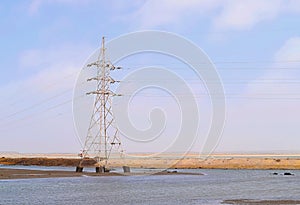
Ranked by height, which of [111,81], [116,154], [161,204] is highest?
[111,81]

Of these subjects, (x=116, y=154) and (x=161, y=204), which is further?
(x=116, y=154)

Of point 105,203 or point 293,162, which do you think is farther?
point 293,162

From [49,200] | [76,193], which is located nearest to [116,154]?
[76,193]

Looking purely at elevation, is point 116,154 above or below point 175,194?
above

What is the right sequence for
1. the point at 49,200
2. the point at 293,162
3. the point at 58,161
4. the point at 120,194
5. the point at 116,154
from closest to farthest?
the point at 49,200 → the point at 120,194 → the point at 116,154 → the point at 293,162 → the point at 58,161

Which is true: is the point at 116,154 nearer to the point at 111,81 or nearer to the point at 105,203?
the point at 111,81

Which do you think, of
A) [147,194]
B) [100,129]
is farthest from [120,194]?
[100,129]

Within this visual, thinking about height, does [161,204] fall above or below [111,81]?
below

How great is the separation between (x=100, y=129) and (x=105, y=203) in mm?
38285

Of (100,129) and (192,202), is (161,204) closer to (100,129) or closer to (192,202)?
(192,202)

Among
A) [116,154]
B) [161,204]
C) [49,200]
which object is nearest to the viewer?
[161,204]

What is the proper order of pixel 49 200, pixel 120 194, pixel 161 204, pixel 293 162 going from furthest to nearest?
pixel 293 162, pixel 120 194, pixel 49 200, pixel 161 204

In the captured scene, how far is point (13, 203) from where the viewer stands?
36.9m

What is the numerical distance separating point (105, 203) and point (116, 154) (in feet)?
145
